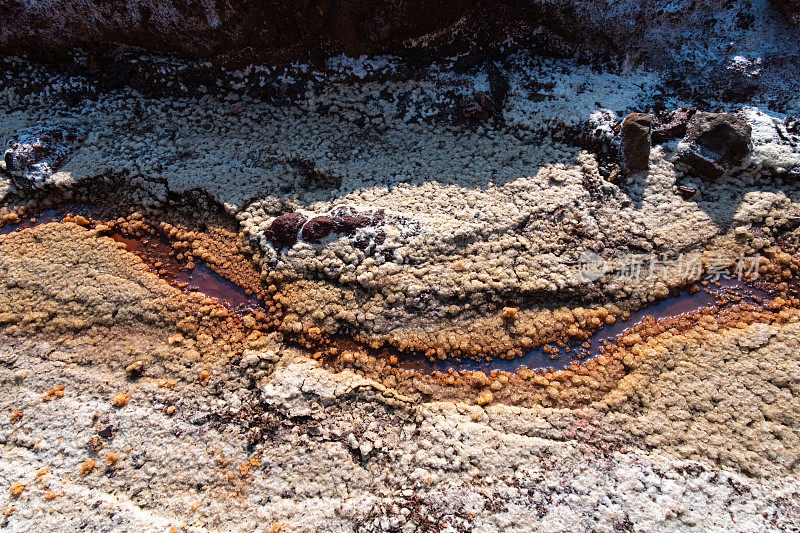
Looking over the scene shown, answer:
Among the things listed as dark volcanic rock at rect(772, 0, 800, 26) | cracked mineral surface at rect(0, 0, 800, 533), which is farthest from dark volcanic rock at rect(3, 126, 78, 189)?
dark volcanic rock at rect(772, 0, 800, 26)

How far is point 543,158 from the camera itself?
5418 mm

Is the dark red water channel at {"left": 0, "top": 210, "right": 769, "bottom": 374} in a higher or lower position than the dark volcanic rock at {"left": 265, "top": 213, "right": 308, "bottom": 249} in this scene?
lower

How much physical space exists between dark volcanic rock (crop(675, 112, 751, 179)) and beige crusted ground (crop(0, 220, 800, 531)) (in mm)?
1809

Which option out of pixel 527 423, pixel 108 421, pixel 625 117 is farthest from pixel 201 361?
pixel 625 117

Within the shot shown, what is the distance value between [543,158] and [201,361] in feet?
14.3

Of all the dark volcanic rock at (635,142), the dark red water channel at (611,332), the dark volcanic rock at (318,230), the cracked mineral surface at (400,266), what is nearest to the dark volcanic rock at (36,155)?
the cracked mineral surface at (400,266)

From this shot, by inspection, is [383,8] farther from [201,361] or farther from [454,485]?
[454,485]

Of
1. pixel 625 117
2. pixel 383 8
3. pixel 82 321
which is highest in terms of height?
pixel 383 8

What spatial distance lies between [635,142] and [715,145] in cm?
89

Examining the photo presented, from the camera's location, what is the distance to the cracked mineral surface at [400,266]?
154 inches

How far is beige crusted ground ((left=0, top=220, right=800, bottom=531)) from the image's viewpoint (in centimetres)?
376

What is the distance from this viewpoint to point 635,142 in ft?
17.2

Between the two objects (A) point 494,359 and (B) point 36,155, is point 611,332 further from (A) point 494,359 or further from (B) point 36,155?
(B) point 36,155

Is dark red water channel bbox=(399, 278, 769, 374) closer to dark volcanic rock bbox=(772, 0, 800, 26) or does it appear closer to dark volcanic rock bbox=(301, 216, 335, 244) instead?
dark volcanic rock bbox=(301, 216, 335, 244)
